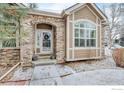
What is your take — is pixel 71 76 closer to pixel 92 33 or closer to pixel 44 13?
pixel 92 33

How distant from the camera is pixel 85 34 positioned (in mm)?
2439

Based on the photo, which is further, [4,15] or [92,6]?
[92,6]

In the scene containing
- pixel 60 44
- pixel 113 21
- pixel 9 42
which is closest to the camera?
pixel 9 42

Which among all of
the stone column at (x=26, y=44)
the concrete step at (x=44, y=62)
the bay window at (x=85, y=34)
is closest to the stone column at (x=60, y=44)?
the concrete step at (x=44, y=62)

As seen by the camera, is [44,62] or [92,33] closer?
[44,62]

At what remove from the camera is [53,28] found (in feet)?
7.88

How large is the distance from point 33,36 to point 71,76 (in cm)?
84

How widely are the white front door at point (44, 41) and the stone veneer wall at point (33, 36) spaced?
10cm

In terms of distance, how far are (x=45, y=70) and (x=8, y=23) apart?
0.87 metres

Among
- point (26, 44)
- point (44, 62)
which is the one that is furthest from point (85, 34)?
point (26, 44)

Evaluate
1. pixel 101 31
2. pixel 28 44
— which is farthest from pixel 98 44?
pixel 28 44

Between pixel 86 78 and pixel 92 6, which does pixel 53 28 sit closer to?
pixel 92 6
